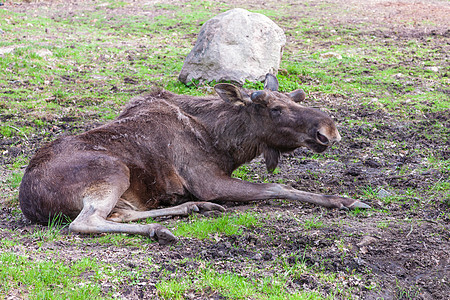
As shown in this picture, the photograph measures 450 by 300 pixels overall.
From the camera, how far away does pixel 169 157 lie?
6.21 metres

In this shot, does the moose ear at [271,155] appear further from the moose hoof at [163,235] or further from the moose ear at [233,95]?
the moose hoof at [163,235]

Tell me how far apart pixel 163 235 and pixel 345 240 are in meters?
1.73

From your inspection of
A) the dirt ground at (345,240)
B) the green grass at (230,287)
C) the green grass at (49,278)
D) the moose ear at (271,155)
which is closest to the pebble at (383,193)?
the dirt ground at (345,240)

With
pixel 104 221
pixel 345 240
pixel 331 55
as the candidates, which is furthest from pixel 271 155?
pixel 331 55

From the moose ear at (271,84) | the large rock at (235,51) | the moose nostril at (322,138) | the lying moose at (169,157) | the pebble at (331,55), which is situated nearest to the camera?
the lying moose at (169,157)

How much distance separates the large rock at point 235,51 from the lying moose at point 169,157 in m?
3.13

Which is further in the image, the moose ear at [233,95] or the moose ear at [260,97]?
the moose ear at [233,95]

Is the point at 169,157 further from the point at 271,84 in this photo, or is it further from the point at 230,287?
the point at 230,287

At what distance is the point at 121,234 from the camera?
16.7ft

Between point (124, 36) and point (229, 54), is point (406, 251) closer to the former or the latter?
point (229, 54)

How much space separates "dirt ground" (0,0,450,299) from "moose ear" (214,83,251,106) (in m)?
1.22

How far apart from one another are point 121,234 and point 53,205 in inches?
35.9

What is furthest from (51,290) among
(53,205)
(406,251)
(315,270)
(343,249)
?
(406,251)

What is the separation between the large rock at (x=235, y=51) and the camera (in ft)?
32.7
